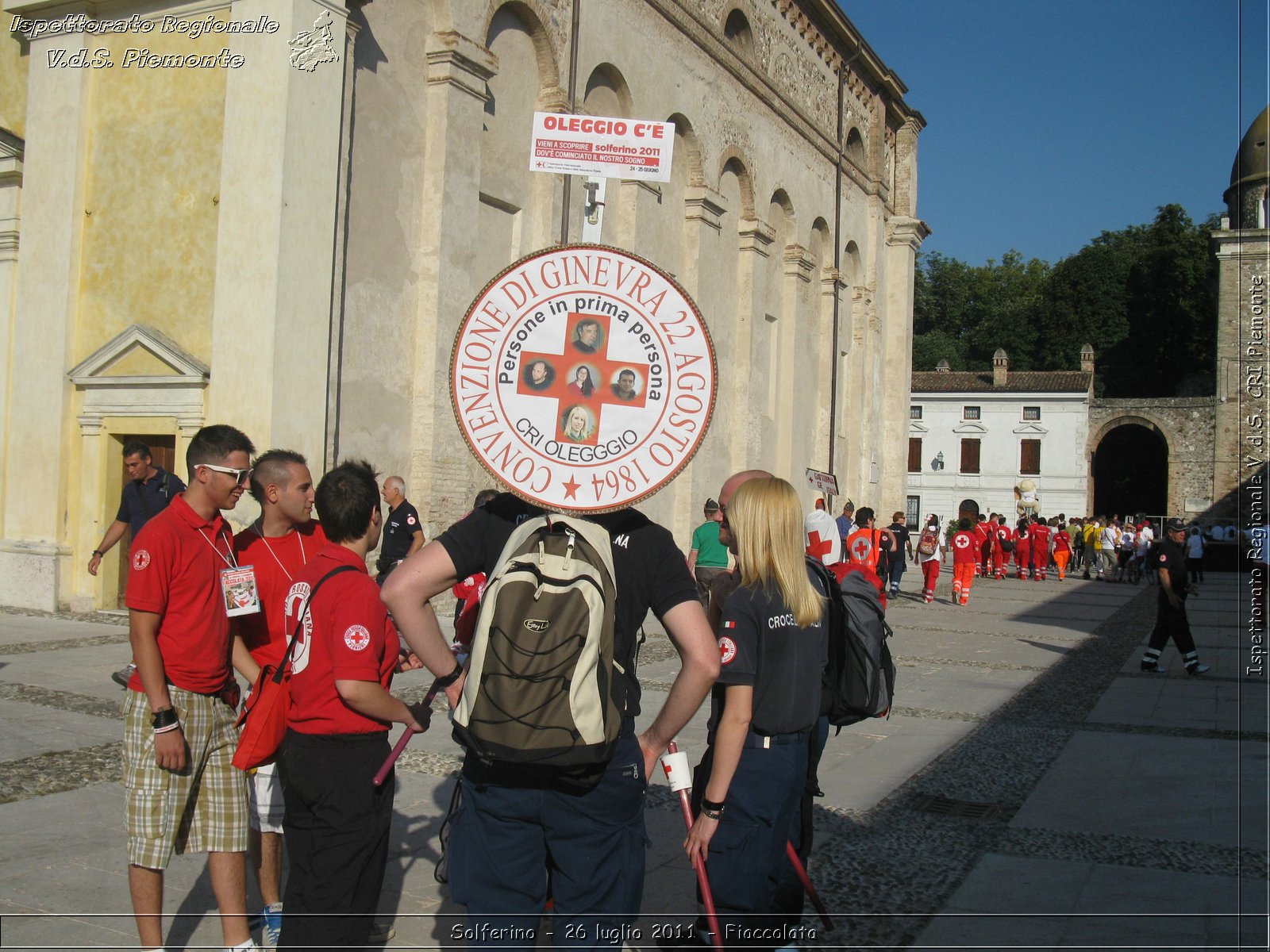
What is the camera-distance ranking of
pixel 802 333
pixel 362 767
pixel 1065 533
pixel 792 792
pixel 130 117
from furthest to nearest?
pixel 1065 533 → pixel 802 333 → pixel 130 117 → pixel 792 792 → pixel 362 767

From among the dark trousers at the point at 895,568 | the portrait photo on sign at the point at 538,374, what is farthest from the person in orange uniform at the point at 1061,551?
the portrait photo on sign at the point at 538,374

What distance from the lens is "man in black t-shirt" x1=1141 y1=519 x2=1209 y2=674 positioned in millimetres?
12883

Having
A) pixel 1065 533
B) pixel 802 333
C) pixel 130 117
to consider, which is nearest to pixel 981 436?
pixel 1065 533

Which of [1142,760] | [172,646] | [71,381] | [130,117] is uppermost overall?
[130,117]

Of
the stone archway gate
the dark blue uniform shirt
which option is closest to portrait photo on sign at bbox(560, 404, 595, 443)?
the dark blue uniform shirt

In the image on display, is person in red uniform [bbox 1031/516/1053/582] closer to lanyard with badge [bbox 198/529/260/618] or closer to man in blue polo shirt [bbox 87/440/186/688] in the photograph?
man in blue polo shirt [bbox 87/440/186/688]

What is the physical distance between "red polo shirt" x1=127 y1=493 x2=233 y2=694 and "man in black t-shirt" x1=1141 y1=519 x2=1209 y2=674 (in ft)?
36.8

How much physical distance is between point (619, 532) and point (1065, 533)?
34889mm

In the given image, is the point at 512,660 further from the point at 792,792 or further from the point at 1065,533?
the point at 1065,533

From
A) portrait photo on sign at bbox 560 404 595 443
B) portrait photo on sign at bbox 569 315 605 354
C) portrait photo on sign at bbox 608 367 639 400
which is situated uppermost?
portrait photo on sign at bbox 569 315 605 354

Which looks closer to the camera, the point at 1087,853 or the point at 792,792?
the point at 792,792

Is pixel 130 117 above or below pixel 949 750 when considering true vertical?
above

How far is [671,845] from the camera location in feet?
19.1

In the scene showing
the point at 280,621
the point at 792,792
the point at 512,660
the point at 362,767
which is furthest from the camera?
the point at 280,621
